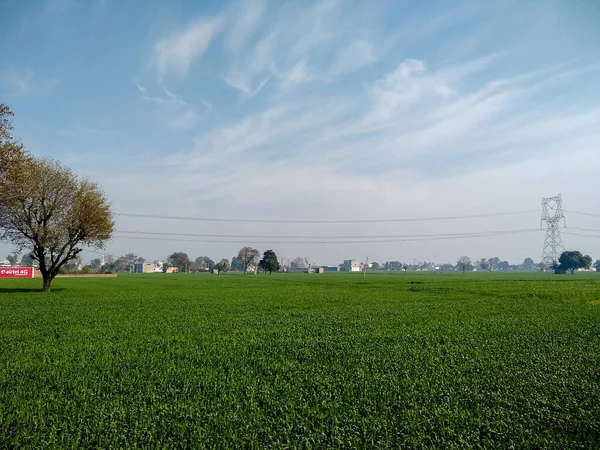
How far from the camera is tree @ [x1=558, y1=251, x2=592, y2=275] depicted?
16188cm

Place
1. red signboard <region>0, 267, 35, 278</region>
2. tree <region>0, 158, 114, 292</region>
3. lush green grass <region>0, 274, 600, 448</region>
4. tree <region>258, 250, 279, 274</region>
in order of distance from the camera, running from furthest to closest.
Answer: tree <region>258, 250, 279, 274</region> < red signboard <region>0, 267, 35, 278</region> < tree <region>0, 158, 114, 292</region> < lush green grass <region>0, 274, 600, 448</region>

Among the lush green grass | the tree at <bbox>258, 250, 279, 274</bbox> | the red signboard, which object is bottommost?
the red signboard

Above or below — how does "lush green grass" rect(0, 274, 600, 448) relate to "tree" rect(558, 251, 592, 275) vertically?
below

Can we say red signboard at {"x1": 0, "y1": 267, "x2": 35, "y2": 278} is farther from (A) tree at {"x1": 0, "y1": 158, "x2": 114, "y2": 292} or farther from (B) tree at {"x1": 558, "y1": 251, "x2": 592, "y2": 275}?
(B) tree at {"x1": 558, "y1": 251, "x2": 592, "y2": 275}

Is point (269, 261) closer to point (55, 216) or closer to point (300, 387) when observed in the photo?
point (55, 216)

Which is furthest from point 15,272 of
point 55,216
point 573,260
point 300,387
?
point 573,260

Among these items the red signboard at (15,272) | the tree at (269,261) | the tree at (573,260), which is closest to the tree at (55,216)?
the red signboard at (15,272)

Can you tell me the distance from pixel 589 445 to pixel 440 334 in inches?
396

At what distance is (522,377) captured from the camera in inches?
379

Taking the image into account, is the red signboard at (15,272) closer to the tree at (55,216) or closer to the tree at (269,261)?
the tree at (55,216)

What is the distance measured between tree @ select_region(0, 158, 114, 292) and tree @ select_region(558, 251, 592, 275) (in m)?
182

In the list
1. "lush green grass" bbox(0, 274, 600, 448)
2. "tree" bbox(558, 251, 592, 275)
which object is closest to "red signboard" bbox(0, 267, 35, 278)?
"lush green grass" bbox(0, 274, 600, 448)

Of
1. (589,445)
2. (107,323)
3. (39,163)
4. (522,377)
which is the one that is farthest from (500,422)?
(39,163)

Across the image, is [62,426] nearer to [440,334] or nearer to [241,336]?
[241,336]
